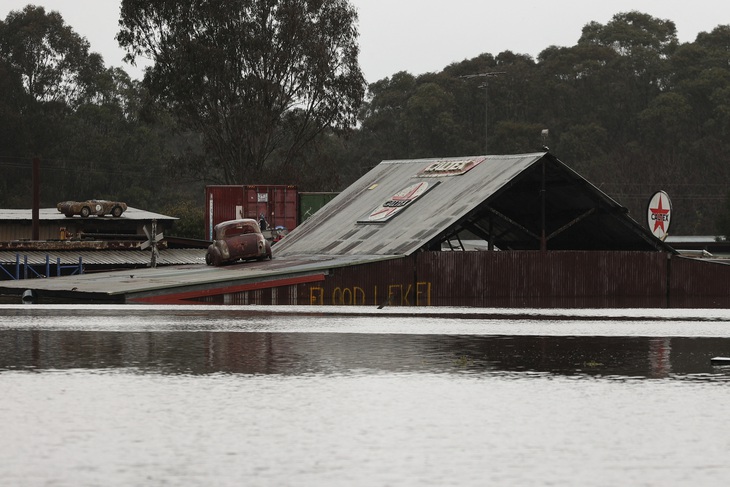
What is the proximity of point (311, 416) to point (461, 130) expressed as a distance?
102090 millimetres

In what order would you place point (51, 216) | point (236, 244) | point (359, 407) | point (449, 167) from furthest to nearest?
point (51, 216) → point (449, 167) → point (236, 244) → point (359, 407)

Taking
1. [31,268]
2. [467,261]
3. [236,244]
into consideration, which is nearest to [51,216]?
[31,268]

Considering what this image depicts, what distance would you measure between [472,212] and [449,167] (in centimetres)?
827

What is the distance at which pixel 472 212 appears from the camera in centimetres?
3706

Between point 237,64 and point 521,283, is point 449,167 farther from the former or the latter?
point 237,64

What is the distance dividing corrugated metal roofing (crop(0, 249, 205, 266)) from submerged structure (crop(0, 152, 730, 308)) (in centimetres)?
1598

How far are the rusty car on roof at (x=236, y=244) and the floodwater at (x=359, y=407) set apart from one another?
2069 centimetres

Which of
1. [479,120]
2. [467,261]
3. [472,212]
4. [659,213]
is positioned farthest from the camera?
[479,120]

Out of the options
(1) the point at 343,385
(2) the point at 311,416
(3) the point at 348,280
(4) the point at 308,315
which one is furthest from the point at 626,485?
(3) the point at 348,280

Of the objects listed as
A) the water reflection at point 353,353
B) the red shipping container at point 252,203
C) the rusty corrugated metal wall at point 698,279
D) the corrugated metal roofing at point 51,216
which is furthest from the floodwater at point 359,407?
the corrugated metal roofing at point 51,216

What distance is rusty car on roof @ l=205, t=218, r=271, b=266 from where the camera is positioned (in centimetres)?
4084

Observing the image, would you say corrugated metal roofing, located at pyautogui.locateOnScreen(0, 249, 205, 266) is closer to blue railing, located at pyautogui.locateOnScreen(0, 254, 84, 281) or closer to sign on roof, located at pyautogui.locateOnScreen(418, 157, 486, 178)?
blue railing, located at pyautogui.locateOnScreen(0, 254, 84, 281)

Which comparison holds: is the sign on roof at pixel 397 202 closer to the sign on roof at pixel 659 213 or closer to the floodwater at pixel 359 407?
the sign on roof at pixel 659 213

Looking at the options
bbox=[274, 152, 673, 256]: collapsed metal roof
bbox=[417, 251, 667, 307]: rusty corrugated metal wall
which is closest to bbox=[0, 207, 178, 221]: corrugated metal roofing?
bbox=[274, 152, 673, 256]: collapsed metal roof
